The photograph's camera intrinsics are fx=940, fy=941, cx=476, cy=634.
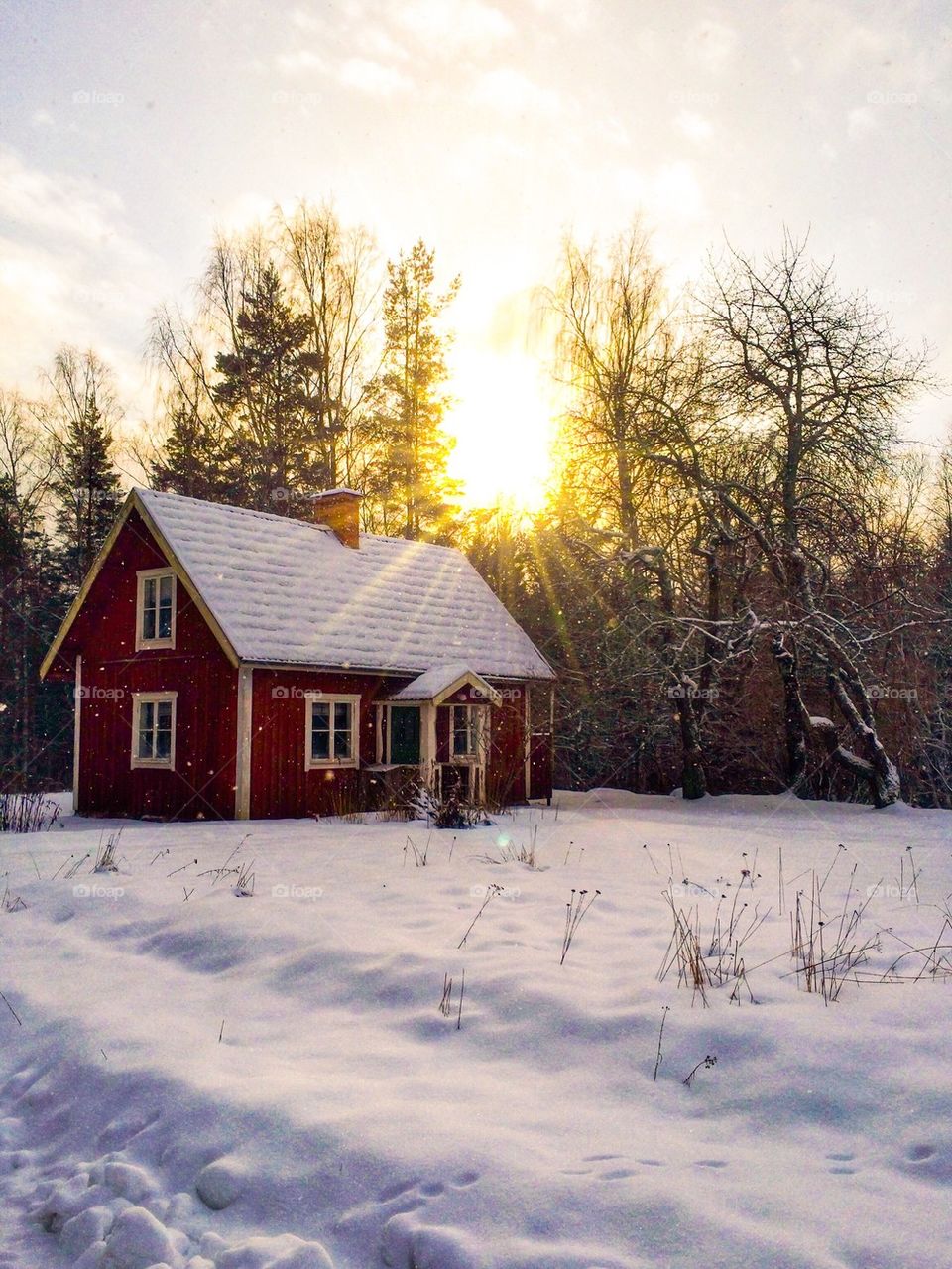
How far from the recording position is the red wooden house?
1598 centimetres

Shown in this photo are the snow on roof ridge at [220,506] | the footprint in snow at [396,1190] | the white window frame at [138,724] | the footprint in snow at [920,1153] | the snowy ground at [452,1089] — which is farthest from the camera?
the snow on roof ridge at [220,506]

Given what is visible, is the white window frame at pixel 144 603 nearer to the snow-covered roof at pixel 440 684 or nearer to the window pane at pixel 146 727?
the window pane at pixel 146 727

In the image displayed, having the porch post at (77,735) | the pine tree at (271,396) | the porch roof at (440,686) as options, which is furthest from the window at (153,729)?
the pine tree at (271,396)

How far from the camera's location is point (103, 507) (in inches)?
1202

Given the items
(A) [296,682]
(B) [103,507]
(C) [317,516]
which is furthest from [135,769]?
(B) [103,507]

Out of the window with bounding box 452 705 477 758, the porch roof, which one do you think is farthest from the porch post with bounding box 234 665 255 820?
the window with bounding box 452 705 477 758

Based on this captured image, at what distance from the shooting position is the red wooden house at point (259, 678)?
1598 centimetres

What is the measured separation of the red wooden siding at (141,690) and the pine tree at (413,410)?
38.7 feet

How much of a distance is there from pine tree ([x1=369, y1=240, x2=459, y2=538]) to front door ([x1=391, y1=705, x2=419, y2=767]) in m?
11.9

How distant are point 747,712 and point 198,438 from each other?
60.3 ft

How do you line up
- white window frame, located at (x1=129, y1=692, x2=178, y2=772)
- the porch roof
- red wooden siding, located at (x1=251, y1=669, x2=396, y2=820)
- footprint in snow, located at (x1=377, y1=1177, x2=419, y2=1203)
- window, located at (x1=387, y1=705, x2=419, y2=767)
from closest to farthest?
footprint in snow, located at (x1=377, y1=1177, x2=419, y2=1203)
red wooden siding, located at (x1=251, y1=669, x2=396, y2=820)
white window frame, located at (x1=129, y1=692, x2=178, y2=772)
the porch roof
window, located at (x1=387, y1=705, x2=419, y2=767)

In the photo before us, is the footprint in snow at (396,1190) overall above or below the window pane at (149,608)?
below

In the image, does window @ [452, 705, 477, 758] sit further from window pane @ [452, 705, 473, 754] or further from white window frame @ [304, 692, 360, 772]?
white window frame @ [304, 692, 360, 772]

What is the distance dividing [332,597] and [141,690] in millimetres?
3946
